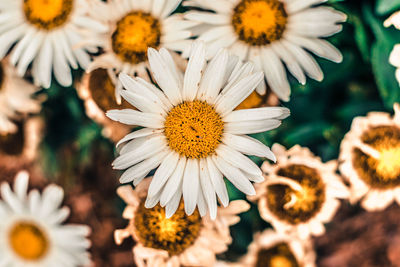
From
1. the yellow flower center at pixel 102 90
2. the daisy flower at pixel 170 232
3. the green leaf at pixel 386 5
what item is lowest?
the daisy flower at pixel 170 232

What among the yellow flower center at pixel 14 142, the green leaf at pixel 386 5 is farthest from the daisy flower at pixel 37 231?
the green leaf at pixel 386 5

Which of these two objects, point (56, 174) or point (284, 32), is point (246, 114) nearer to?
point (284, 32)

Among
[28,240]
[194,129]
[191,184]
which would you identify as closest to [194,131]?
[194,129]

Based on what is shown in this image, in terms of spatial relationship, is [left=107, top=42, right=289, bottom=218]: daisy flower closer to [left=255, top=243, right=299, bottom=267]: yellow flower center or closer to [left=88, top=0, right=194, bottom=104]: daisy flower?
[left=88, top=0, right=194, bottom=104]: daisy flower

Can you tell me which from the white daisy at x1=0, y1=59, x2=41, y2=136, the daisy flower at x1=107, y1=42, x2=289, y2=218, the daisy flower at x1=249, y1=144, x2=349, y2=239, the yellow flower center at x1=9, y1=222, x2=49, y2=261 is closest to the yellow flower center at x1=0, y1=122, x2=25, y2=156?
the white daisy at x1=0, y1=59, x2=41, y2=136

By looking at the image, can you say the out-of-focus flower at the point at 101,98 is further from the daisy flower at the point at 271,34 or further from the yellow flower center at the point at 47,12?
the daisy flower at the point at 271,34

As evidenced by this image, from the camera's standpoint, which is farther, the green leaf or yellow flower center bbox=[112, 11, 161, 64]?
the green leaf
